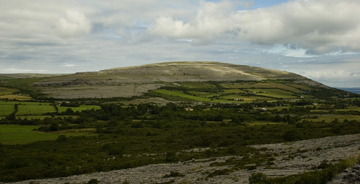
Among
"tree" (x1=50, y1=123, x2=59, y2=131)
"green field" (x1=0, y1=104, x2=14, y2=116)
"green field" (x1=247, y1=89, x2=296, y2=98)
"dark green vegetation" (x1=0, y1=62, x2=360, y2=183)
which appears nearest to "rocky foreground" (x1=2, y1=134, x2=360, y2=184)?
"dark green vegetation" (x1=0, y1=62, x2=360, y2=183)

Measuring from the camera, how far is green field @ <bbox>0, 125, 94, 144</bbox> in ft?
240

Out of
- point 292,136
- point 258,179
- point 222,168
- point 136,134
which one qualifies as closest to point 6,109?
point 136,134

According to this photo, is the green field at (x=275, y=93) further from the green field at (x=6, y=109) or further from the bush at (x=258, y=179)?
the bush at (x=258, y=179)

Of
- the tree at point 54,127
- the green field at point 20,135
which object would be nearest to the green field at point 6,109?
the green field at point 20,135

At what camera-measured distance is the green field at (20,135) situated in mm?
73000

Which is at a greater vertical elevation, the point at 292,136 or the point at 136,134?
the point at 292,136

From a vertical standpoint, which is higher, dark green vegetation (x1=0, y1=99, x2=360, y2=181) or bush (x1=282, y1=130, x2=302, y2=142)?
Answer: bush (x1=282, y1=130, x2=302, y2=142)

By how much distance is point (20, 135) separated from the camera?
→ 7862cm

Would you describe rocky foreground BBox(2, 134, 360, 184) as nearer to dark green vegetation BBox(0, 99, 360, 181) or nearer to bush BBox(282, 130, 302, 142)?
dark green vegetation BBox(0, 99, 360, 181)

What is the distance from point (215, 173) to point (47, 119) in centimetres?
8279

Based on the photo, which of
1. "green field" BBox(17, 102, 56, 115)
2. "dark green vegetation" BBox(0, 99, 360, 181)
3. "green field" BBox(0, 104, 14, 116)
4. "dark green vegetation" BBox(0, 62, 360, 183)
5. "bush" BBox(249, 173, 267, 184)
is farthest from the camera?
"green field" BBox(17, 102, 56, 115)

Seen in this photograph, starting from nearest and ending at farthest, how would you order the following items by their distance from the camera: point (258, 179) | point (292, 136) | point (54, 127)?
point (258, 179) → point (292, 136) → point (54, 127)

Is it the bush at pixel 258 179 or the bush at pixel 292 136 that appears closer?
the bush at pixel 258 179

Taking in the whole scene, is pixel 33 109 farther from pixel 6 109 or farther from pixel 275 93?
pixel 275 93
